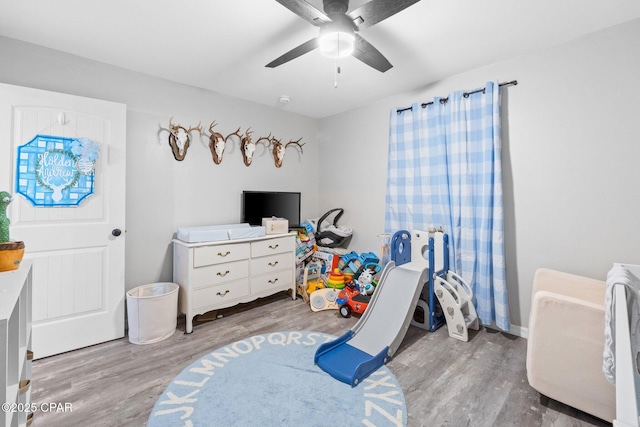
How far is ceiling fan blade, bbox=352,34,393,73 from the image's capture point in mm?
1834

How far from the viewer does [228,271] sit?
2.88 m

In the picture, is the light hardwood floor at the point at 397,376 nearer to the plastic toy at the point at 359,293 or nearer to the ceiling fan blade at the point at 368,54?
the plastic toy at the point at 359,293

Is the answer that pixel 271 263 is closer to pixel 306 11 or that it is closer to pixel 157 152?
pixel 157 152

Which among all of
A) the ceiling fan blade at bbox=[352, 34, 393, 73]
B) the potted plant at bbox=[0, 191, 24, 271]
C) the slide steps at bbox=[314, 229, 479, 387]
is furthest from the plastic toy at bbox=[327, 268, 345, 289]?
the potted plant at bbox=[0, 191, 24, 271]

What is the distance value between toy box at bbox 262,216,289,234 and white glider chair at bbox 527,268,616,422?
2.47 m

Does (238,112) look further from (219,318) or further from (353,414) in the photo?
(353,414)

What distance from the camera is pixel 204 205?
3213mm

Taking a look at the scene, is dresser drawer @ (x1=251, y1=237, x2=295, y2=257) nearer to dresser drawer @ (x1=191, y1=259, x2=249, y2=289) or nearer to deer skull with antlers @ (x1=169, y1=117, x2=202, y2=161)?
dresser drawer @ (x1=191, y1=259, x2=249, y2=289)

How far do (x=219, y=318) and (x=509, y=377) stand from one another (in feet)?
8.30

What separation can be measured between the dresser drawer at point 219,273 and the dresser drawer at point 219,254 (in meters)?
0.05

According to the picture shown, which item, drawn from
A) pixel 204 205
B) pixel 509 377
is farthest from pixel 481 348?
pixel 204 205

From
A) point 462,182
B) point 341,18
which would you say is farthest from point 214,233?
point 462,182

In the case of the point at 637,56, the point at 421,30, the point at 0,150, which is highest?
the point at 421,30

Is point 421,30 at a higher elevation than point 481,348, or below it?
higher
